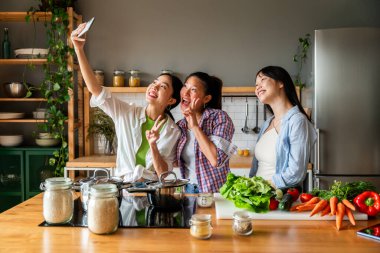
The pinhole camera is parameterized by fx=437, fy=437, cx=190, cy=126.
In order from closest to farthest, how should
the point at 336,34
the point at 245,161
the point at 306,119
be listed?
the point at 306,119, the point at 336,34, the point at 245,161

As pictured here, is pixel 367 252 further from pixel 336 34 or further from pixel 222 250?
pixel 336 34

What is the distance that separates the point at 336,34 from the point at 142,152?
2.46 meters

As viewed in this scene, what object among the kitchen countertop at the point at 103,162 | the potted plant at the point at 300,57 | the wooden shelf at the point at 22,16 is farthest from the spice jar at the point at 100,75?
the potted plant at the point at 300,57

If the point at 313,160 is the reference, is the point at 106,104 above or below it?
above

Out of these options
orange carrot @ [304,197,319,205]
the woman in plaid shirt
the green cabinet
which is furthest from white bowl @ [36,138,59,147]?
orange carrot @ [304,197,319,205]

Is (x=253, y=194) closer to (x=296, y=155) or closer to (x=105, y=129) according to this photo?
(x=296, y=155)

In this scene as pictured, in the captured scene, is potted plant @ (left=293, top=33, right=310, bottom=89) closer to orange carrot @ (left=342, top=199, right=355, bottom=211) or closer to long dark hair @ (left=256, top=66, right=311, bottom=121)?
long dark hair @ (left=256, top=66, right=311, bottom=121)

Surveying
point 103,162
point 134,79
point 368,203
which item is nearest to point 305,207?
point 368,203

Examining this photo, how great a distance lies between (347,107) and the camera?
4.17 meters

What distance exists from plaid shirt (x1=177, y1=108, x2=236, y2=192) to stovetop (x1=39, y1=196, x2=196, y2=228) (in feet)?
1.12

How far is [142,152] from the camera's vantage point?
264 cm

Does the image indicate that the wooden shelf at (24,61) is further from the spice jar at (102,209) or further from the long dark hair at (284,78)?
the spice jar at (102,209)

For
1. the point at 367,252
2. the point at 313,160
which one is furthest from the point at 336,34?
the point at 367,252

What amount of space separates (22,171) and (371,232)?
3897mm
